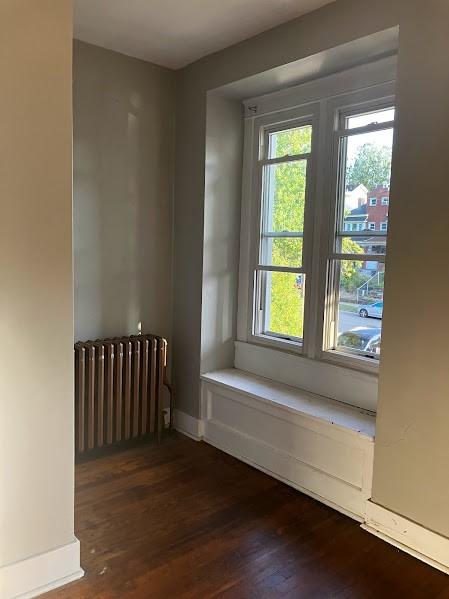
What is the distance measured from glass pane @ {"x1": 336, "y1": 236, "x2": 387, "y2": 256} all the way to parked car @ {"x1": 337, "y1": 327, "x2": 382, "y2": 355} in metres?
0.46

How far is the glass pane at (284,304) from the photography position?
3.43 metres

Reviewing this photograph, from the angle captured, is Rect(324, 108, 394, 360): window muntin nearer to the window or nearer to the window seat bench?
the window

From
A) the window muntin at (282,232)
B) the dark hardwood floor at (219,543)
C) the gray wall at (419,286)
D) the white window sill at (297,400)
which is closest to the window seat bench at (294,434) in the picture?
the white window sill at (297,400)

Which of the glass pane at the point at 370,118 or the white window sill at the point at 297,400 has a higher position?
the glass pane at the point at 370,118

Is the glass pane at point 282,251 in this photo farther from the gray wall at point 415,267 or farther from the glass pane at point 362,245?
the gray wall at point 415,267

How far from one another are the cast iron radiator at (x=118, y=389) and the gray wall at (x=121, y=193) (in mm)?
253

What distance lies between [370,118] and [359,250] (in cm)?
77

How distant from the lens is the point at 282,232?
138 inches

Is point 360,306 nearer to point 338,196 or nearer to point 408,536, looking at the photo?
point 338,196

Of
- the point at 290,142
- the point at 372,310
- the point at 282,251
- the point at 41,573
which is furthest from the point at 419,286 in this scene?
the point at 41,573

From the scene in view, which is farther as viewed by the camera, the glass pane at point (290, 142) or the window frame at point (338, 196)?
the glass pane at point (290, 142)

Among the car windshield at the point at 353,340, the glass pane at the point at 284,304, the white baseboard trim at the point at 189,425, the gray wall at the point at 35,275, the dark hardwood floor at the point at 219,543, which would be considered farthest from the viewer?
the white baseboard trim at the point at 189,425

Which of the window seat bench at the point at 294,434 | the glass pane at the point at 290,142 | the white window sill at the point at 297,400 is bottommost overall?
the window seat bench at the point at 294,434

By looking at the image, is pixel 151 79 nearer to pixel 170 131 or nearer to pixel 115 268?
pixel 170 131
